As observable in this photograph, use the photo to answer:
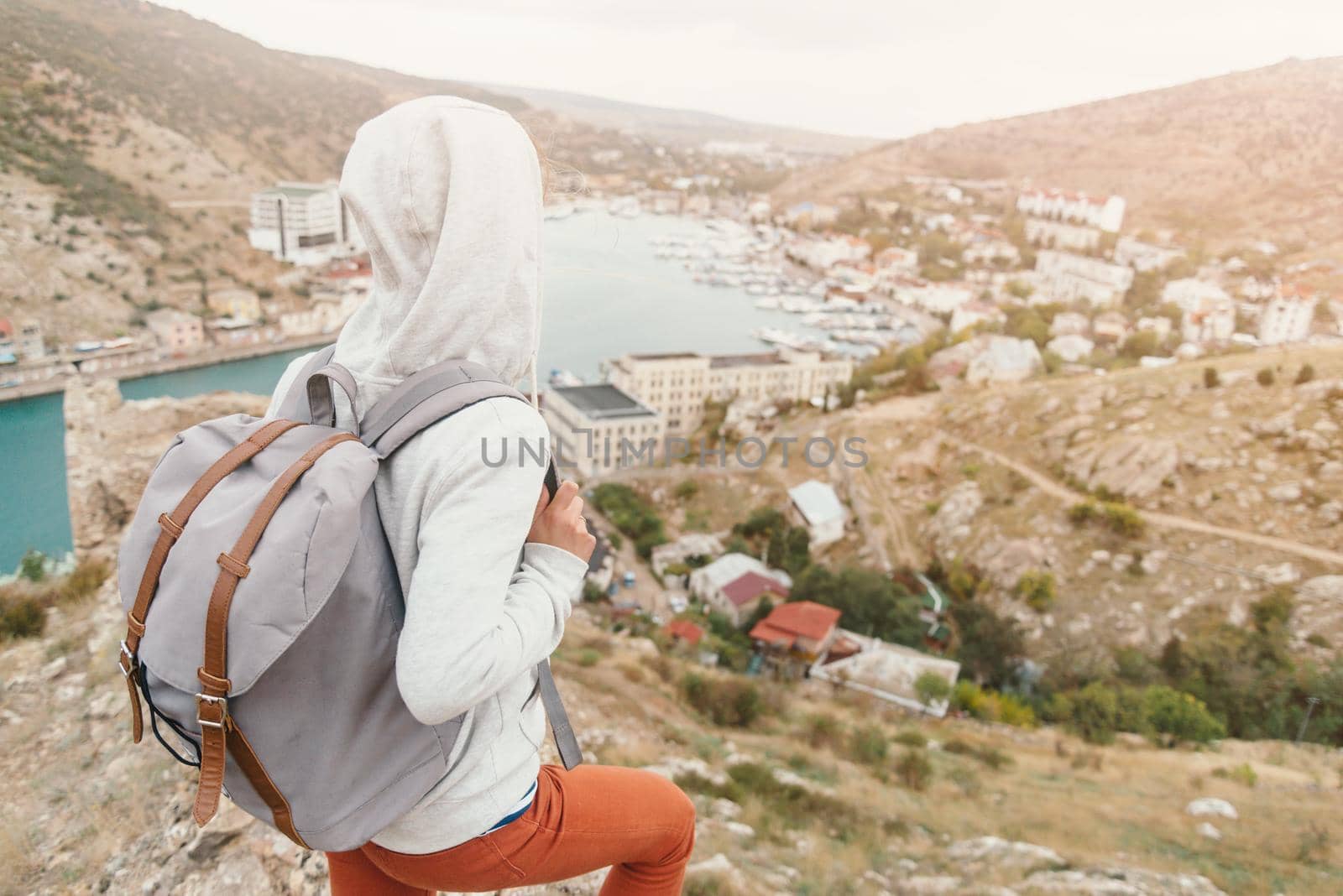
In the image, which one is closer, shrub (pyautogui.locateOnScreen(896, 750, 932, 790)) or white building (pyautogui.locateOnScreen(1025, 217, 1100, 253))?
shrub (pyautogui.locateOnScreen(896, 750, 932, 790))

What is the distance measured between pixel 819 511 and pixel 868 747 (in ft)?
22.7

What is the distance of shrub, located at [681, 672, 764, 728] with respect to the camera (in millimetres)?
2604

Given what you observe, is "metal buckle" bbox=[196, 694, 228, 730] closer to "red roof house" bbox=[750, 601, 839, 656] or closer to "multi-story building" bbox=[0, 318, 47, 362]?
"red roof house" bbox=[750, 601, 839, 656]

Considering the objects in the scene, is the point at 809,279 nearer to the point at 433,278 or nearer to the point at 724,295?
the point at 724,295

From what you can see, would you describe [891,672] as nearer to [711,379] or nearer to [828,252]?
[711,379]

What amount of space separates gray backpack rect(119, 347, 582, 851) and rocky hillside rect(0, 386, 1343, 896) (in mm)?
840

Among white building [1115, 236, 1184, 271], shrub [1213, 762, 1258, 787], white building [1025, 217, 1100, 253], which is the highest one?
white building [1025, 217, 1100, 253]

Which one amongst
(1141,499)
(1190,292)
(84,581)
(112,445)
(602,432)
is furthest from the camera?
(1190,292)

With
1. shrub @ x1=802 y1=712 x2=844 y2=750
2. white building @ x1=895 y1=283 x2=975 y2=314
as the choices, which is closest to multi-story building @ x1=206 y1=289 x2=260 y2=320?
shrub @ x1=802 y1=712 x2=844 y2=750

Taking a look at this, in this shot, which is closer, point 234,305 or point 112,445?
point 112,445

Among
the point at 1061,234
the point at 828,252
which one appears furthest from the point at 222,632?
the point at 1061,234

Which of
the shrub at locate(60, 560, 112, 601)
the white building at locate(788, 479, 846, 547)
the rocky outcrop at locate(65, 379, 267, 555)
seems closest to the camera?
the shrub at locate(60, 560, 112, 601)

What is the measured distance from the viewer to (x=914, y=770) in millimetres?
2416

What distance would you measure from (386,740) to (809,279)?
27920mm
